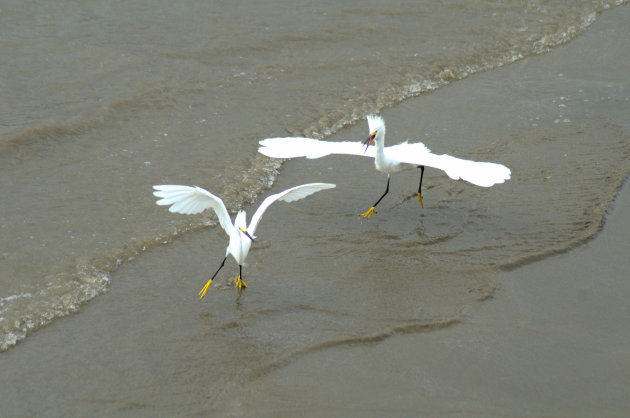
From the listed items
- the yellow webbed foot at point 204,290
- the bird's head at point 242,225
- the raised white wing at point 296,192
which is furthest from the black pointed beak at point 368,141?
the yellow webbed foot at point 204,290

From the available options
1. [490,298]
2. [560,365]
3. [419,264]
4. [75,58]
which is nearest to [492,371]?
[560,365]

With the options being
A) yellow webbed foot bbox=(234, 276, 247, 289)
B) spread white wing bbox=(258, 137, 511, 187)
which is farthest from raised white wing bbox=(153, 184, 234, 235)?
spread white wing bbox=(258, 137, 511, 187)

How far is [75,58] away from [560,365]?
693 cm

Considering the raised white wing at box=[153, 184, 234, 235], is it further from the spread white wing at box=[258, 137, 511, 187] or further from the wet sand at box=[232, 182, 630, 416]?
the spread white wing at box=[258, 137, 511, 187]

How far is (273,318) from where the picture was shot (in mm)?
4750

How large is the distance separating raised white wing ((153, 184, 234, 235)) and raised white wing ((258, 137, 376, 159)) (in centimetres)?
139

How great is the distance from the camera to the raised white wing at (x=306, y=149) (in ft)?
20.3

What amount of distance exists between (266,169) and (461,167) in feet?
6.78

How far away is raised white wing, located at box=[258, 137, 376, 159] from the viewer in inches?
244

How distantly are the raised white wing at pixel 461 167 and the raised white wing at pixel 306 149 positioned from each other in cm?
27

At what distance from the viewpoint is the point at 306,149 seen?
6.29 metres

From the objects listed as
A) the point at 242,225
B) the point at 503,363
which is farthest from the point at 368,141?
the point at 503,363

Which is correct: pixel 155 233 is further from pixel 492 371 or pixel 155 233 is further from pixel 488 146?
pixel 488 146

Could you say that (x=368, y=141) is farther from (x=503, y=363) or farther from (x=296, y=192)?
(x=503, y=363)
